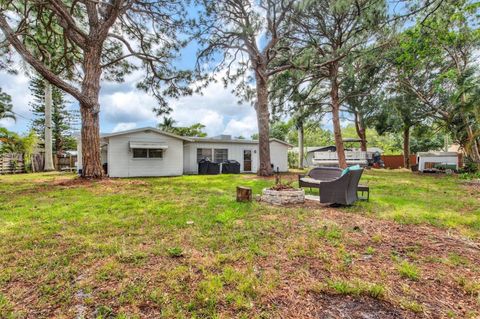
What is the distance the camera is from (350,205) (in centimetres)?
543

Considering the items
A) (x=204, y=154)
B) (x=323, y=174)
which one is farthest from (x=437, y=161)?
(x=204, y=154)

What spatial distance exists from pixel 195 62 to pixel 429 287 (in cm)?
1284

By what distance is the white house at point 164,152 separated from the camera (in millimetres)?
12873

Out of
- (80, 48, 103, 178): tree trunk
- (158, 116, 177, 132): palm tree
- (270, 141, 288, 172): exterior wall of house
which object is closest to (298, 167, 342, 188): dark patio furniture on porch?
(80, 48, 103, 178): tree trunk

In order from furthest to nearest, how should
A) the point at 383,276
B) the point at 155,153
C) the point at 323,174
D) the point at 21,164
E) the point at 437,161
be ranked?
the point at 21,164, the point at 437,161, the point at 155,153, the point at 323,174, the point at 383,276

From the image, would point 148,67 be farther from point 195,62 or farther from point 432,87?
point 432,87

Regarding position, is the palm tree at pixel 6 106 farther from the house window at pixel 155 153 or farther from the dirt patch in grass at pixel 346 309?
the dirt patch in grass at pixel 346 309

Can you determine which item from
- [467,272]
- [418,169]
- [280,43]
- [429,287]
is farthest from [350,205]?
[418,169]

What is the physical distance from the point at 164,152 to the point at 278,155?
8.61 m

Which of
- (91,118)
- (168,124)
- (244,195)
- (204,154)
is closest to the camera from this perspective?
(244,195)

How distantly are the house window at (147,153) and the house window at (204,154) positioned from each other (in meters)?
2.80

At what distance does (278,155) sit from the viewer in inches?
728

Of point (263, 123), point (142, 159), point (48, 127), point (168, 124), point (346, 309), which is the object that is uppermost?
point (168, 124)

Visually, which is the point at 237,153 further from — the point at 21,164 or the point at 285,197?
the point at 21,164
